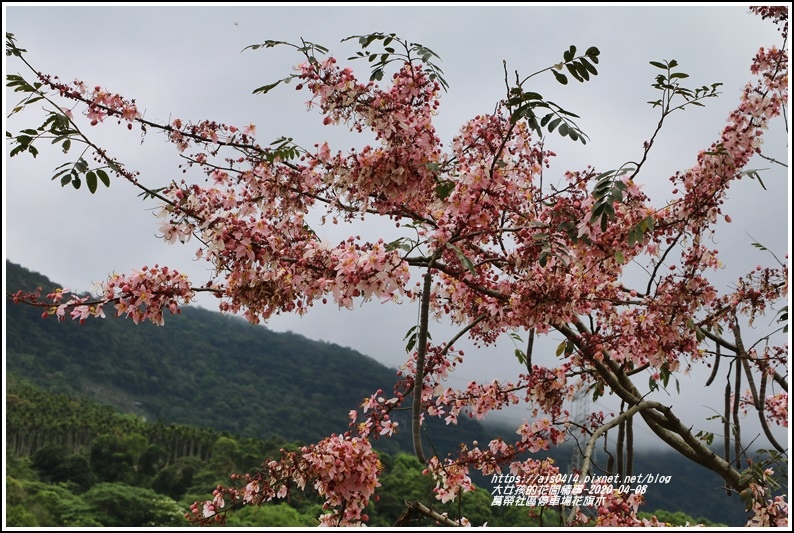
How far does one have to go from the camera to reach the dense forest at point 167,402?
97.5ft

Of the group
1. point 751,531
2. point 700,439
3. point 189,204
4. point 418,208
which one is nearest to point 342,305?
point 189,204

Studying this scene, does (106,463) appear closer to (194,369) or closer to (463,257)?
(194,369)

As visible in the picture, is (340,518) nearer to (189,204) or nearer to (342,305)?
(342,305)

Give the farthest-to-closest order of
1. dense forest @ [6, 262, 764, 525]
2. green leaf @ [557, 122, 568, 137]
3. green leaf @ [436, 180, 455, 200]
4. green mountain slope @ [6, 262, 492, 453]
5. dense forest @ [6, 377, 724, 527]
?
green mountain slope @ [6, 262, 492, 453] → dense forest @ [6, 262, 764, 525] → dense forest @ [6, 377, 724, 527] → green leaf @ [436, 180, 455, 200] → green leaf @ [557, 122, 568, 137]

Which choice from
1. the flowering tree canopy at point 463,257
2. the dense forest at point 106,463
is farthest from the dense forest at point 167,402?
the flowering tree canopy at point 463,257

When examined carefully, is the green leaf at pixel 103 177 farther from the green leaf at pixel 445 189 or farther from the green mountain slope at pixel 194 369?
the green mountain slope at pixel 194 369

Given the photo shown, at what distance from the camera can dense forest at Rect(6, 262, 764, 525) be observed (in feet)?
97.5

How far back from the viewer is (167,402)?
42.4 m

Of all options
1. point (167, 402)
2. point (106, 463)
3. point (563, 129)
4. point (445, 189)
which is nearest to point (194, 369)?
point (167, 402)

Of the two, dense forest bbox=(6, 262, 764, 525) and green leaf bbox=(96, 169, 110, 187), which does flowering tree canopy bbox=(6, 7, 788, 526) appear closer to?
green leaf bbox=(96, 169, 110, 187)

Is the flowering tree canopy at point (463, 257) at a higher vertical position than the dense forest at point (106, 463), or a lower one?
higher

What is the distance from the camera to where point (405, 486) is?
55.7 ft

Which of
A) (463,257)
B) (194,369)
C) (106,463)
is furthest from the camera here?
(194,369)

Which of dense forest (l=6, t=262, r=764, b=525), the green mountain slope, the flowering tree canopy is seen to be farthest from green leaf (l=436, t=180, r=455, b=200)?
the green mountain slope
